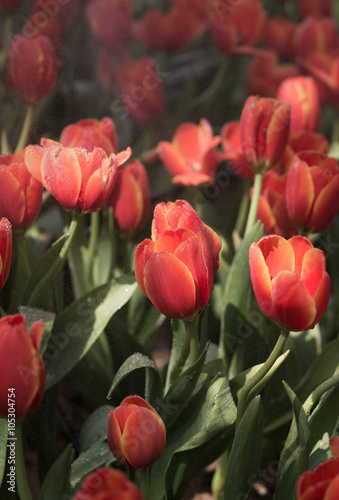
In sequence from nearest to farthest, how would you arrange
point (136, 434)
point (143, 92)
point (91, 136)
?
point (136, 434) < point (91, 136) < point (143, 92)

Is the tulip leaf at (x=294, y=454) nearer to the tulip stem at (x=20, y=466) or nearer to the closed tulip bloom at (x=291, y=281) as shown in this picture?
the closed tulip bloom at (x=291, y=281)

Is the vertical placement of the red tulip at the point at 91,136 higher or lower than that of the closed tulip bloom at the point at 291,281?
higher

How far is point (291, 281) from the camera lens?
1.64 ft

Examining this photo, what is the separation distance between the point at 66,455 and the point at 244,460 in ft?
0.53

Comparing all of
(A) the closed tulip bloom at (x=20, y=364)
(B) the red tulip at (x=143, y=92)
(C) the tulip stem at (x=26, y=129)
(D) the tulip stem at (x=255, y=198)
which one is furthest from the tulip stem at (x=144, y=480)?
(B) the red tulip at (x=143, y=92)

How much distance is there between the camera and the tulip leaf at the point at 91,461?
609 millimetres

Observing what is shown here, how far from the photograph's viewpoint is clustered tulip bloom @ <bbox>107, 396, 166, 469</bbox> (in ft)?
1.62

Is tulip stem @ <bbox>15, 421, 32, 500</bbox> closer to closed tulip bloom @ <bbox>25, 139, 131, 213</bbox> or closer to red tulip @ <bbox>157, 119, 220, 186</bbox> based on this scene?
closed tulip bloom @ <bbox>25, 139, 131, 213</bbox>

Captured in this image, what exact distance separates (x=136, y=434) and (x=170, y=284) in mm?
121

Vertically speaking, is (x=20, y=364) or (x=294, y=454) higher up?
(x=20, y=364)

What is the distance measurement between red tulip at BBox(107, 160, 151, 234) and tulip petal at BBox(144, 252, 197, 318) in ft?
0.67

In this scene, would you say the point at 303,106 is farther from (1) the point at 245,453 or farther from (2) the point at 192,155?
(1) the point at 245,453

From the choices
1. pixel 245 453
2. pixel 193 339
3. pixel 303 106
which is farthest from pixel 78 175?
pixel 303 106

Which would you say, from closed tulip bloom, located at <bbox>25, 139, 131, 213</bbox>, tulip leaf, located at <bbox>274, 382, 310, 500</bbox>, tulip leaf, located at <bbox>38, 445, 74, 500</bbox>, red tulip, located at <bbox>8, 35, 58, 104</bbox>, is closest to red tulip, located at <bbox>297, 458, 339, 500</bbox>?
tulip leaf, located at <bbox>274, 382, 310, 500</bbox>
